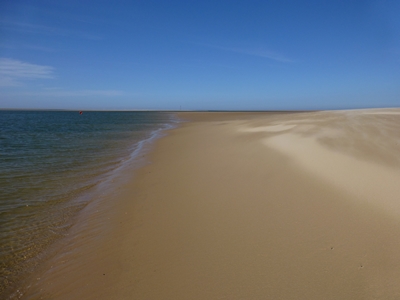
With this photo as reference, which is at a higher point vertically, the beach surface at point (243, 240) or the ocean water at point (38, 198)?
the beach surface at point (243, 240)

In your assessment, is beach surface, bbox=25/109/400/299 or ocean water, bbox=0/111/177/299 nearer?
beach surface, bbox=25/109/400/299

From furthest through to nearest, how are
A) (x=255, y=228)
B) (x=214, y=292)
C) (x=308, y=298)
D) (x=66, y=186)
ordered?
(x=66, y=186), (x=255, y=228), (x=214, y=292), (x=308, y=298)

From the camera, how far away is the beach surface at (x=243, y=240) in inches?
101

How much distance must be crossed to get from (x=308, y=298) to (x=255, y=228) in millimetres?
1394

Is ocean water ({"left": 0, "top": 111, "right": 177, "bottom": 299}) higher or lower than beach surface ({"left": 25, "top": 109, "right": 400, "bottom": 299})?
lower

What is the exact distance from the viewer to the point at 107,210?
5102 millimetres

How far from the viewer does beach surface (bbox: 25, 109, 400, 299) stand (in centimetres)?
255

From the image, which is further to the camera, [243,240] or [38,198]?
[38,198]

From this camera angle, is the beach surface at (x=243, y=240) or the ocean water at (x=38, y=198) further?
the ocean water at (x=38, y=198)

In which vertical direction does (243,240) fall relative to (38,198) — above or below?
above


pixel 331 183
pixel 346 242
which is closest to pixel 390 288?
pixel 346 242

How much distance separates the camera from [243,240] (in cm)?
338

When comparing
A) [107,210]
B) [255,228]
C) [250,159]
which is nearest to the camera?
[255,228]

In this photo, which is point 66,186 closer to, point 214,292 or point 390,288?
point 214,292
